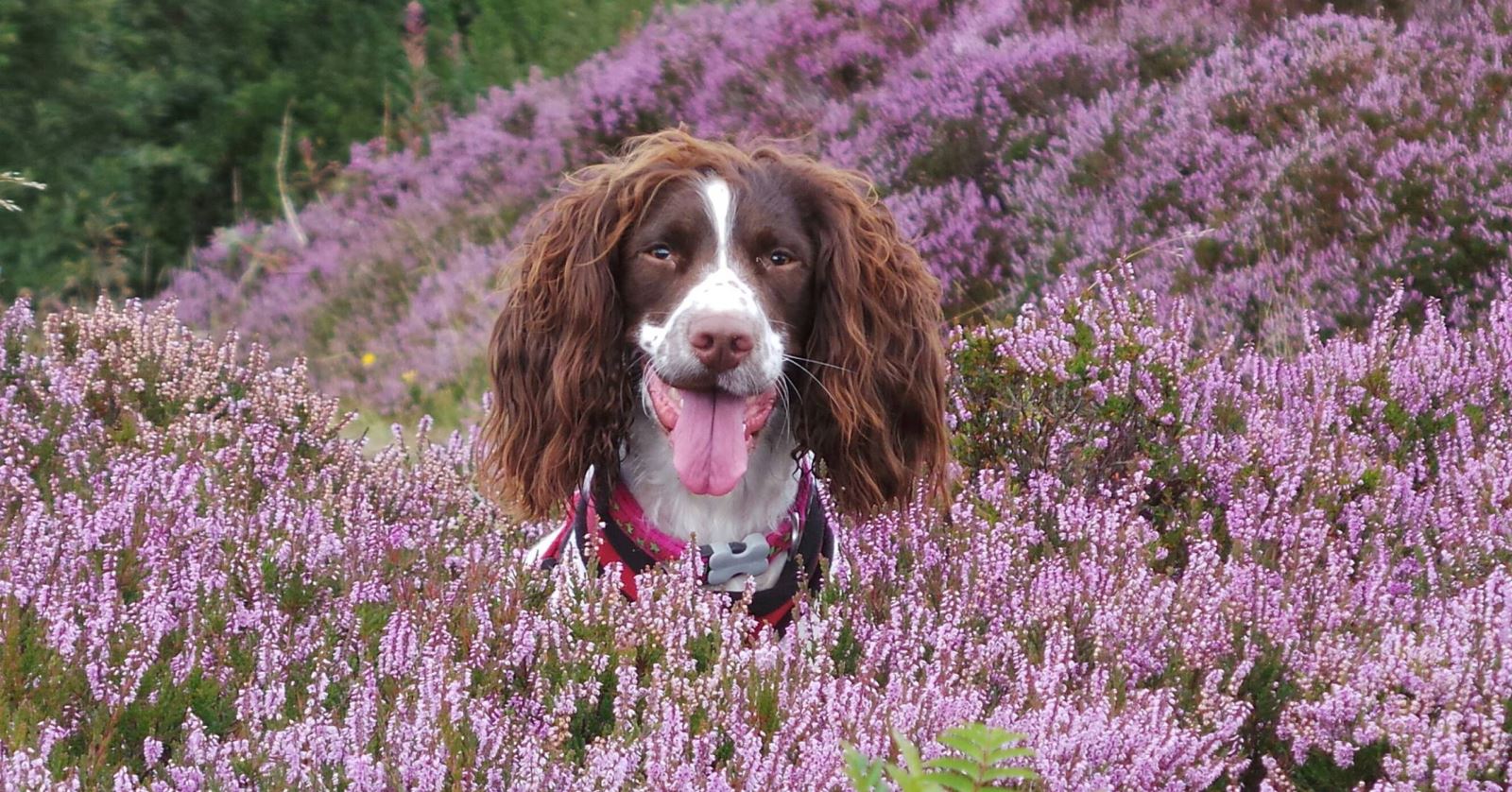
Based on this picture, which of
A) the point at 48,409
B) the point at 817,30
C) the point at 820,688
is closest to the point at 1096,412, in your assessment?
the point at 820,688

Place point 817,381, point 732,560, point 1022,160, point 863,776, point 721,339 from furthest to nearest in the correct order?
point 1022,160 < point 817,381 < point 732,560 < point 721,339 < point 863,776

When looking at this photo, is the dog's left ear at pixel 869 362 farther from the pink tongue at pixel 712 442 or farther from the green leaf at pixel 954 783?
the green leaf at pixel 954 783

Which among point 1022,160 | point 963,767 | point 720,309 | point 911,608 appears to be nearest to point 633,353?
point 720,309

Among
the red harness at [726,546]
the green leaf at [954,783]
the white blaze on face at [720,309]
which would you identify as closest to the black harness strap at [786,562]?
the red harness at [726,546]

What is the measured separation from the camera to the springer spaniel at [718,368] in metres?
3.07

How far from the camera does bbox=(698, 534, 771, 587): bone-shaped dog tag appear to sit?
314 cm

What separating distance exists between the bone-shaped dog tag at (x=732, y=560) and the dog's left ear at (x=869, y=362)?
13.3 inches

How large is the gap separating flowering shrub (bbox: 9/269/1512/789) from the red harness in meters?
0.12

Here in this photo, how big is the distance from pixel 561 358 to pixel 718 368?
0.62m

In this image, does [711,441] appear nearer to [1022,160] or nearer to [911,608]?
[911,608]

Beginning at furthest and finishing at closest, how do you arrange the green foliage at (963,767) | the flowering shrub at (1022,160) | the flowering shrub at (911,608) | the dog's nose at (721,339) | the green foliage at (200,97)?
the green foliage at (200,97), the flowering shrub at (1022,160), the dog's nose at (721,339), the flowering shrub at (911,608), the green foliage at (963,767)

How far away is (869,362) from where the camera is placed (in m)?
3.40

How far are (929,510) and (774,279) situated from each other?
718mm

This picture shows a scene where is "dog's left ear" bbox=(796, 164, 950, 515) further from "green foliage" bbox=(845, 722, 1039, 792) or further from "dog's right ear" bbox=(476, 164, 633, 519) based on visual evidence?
"green foliage" bbox=(845, 722, 1039, 792)
